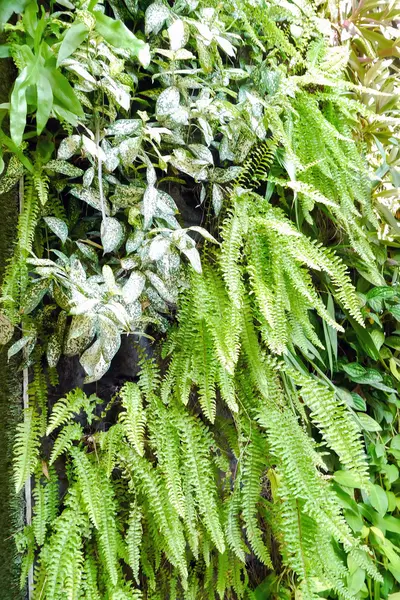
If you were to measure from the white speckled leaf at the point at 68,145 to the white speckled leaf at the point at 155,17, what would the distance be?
0.34 meters

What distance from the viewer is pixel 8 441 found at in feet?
3.69

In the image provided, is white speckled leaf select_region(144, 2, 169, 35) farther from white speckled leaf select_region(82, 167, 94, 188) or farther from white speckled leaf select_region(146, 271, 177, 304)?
white speckled leaf select_region(146, 271, 177, 304)

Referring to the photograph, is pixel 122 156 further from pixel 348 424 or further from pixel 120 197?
pixel 348 424

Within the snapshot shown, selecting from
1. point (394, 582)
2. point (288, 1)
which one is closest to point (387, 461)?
point (394, 582)

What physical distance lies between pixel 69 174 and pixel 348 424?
899 millimetres

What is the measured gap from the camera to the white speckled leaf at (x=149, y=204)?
1.06 meters

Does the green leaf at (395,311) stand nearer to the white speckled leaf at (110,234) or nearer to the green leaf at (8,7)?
the white speckled leaf at (110,234)

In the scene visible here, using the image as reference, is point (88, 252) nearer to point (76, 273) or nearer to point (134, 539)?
point (76, 273)

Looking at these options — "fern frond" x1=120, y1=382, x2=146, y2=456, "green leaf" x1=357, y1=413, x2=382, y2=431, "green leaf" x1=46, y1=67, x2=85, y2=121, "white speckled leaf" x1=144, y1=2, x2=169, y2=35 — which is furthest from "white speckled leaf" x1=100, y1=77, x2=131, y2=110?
"green leaf" x1=357, y1=413, x2=382, y2=431

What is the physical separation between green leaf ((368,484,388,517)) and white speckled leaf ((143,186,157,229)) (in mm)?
1252

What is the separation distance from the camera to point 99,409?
1259mm

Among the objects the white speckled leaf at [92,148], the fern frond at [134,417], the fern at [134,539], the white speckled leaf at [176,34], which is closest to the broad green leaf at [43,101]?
the white speckled leaf at [92,148]

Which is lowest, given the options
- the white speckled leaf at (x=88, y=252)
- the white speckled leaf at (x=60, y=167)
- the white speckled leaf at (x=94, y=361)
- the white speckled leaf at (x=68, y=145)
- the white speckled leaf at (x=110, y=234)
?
the white speckled leaf at (x=94, y=361)

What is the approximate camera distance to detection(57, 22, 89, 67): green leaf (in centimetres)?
83
